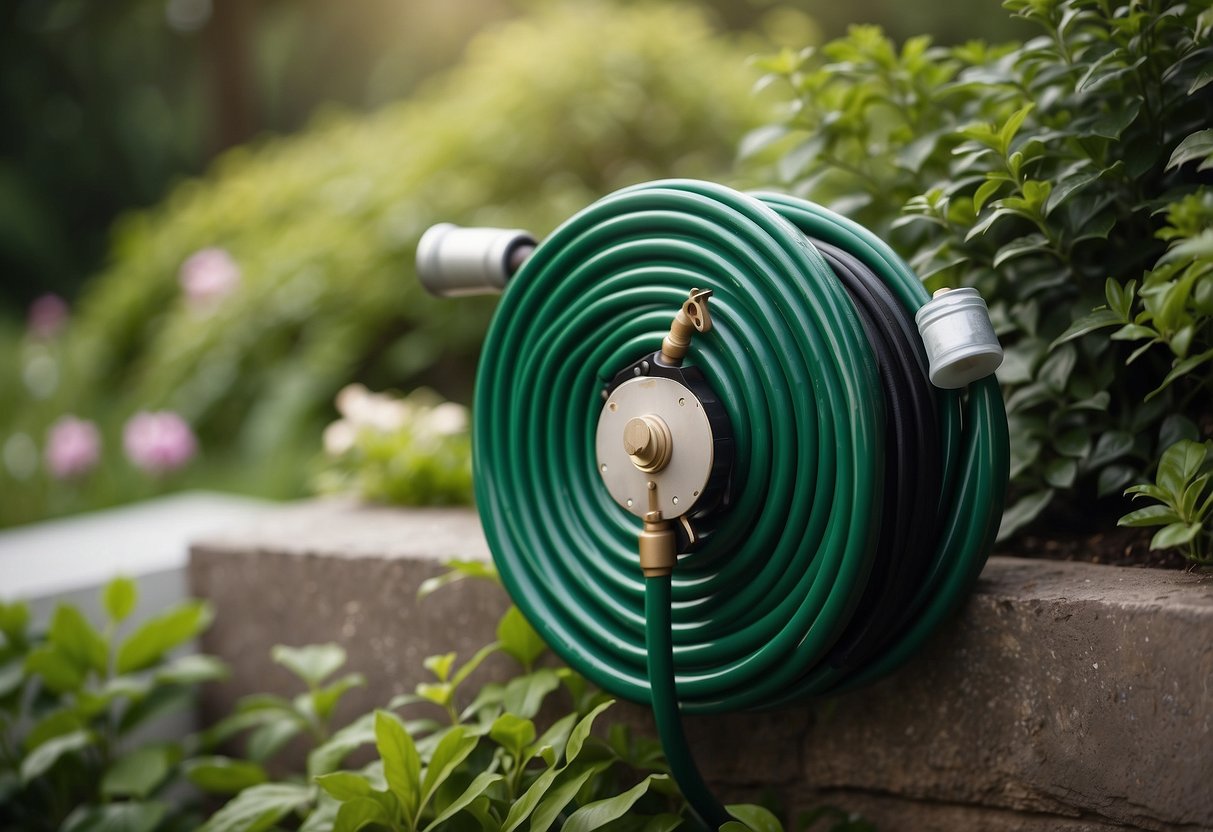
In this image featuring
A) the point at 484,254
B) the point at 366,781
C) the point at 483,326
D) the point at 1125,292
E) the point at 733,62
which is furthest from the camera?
the point at 733,62

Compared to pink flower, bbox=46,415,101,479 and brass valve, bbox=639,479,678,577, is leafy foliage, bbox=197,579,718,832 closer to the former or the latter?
brass valve, bbox=639,479,678,577

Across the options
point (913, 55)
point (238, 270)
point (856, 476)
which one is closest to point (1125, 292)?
point (856, 476)

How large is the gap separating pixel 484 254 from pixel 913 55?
79 cm

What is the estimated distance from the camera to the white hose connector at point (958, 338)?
118cm

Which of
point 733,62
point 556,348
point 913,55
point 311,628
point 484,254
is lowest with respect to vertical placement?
point 311,628

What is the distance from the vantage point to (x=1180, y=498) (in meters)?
1.24

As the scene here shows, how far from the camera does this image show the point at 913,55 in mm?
1730

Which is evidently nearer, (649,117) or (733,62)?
(649,117)

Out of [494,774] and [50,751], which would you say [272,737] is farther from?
[494,774]

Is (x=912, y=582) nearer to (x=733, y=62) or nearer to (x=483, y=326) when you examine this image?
(x=483, y=326)

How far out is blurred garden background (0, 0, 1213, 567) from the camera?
4.80 ft

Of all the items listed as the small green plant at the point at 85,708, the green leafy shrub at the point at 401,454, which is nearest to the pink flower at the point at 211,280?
the green leafy shrub at the point at 401,454

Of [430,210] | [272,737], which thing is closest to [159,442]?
[430,210]

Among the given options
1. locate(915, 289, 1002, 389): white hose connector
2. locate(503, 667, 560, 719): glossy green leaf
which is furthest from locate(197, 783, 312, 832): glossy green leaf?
locate(915, 289, 1002, 389): white hose connector
